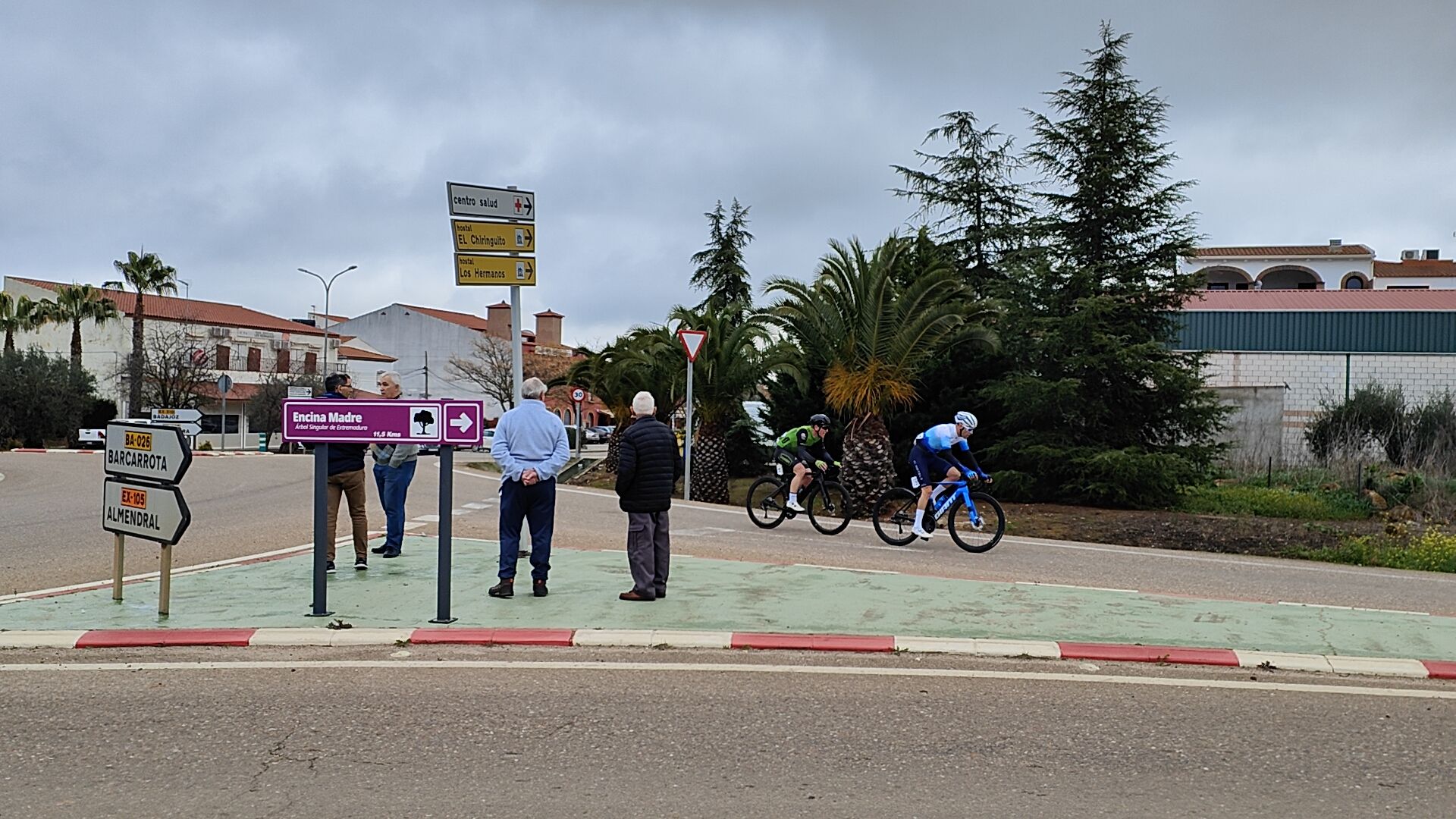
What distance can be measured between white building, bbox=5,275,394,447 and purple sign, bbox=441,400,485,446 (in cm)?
5871

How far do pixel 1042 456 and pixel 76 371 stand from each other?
48.0 metres

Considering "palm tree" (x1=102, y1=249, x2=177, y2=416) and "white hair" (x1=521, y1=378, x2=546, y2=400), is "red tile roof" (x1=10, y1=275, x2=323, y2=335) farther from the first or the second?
"white hair" (x1=521, y1=378, x2=546, y2=400)

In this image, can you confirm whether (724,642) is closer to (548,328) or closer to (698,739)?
(698,739)

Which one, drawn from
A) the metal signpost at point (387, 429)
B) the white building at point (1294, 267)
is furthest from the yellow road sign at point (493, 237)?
the white building at point (1294, 267)

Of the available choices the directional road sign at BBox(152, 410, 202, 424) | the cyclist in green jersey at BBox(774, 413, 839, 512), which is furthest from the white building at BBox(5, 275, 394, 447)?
the cyclist in green jersey at BBox(774, 413, 839, 512)

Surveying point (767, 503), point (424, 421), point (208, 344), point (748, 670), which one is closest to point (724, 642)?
point (748, 670)

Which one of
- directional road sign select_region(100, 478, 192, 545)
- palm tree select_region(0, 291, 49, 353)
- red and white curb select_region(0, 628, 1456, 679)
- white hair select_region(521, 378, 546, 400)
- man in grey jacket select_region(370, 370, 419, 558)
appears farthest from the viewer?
palm tree select_region(0, 291, 49, 353)

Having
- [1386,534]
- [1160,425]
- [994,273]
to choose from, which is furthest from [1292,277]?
[1386,534]

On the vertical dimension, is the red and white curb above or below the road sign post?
below

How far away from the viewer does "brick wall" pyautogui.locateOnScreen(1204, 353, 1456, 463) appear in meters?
34.6

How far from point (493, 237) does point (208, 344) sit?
210 ft

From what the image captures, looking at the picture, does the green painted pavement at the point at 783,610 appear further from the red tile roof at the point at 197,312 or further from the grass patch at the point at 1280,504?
the red tile roof at the point at 197,312

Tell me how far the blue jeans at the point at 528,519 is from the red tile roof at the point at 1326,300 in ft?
112

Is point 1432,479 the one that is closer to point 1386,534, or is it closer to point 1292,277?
point 1386,534
